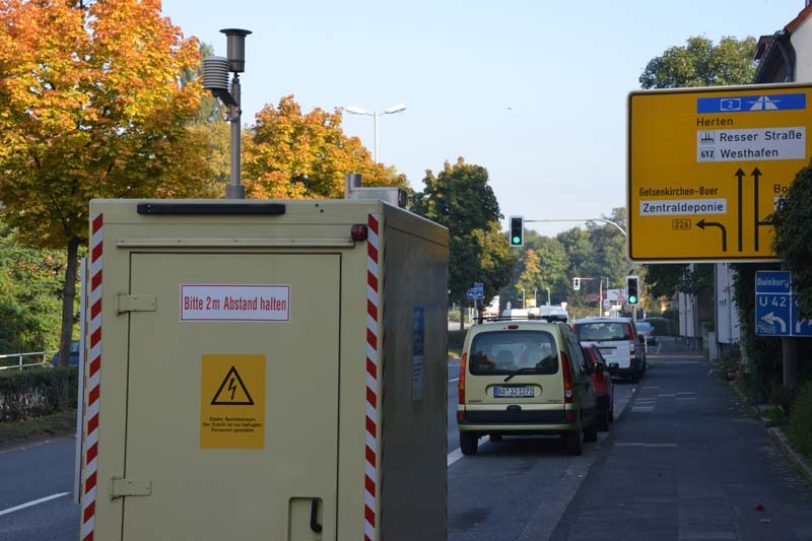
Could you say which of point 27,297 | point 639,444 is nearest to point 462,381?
point 639,444

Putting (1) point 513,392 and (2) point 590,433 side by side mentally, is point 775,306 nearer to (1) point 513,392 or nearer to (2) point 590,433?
(2) point 590,433

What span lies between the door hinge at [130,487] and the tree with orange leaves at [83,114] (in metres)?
17.9

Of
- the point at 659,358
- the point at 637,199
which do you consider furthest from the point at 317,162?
the point at 637,199

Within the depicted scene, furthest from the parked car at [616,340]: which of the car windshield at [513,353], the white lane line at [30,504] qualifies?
the white lane line at [30,504]

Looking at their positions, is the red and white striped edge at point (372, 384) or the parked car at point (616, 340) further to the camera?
the parked car at point (616, 340)

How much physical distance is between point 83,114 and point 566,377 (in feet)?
34.7

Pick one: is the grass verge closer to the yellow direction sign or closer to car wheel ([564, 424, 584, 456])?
car wheel ([564, 424, 584, 456])

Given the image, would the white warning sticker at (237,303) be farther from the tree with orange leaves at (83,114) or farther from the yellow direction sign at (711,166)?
the tree with orange leaves at (83,114)

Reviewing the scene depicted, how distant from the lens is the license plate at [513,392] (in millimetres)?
17875

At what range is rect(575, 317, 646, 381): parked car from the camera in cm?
3772

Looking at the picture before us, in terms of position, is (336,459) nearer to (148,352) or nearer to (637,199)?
(148,352)

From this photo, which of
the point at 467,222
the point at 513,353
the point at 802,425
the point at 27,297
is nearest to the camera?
the point at 802,425

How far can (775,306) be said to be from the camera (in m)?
18.4

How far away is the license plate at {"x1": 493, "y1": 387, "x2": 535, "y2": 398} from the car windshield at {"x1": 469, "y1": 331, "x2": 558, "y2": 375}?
9.1 inches
